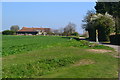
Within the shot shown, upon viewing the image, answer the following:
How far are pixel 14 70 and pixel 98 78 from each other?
3.85m

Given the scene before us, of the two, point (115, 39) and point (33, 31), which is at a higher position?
point (33, 31)

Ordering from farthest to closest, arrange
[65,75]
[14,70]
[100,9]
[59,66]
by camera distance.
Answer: [100,9]
[59,66]
[14,70]
[65,75]

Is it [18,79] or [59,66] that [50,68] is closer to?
[59,66]

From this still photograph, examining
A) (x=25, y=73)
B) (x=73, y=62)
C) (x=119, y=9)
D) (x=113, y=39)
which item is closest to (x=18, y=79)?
(x=25, y=73)

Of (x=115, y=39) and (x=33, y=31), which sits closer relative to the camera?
(x=115, y=39)

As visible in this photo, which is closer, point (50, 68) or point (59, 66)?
point (50, 68)

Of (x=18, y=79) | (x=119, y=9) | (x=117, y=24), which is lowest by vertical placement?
(x=18, y=79)

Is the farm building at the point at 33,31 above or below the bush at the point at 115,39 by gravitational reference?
above

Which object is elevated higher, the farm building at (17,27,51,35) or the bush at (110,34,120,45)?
the farm building at (17,27,51,35)

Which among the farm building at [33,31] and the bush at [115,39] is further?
the farm building at [33,31]

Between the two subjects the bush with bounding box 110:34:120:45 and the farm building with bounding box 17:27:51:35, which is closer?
the bush with bounding box 110:34:120:45

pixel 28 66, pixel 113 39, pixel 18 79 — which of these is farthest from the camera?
pixel 113 39

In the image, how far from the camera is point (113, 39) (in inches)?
1406

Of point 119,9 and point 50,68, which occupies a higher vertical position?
point 119,9
